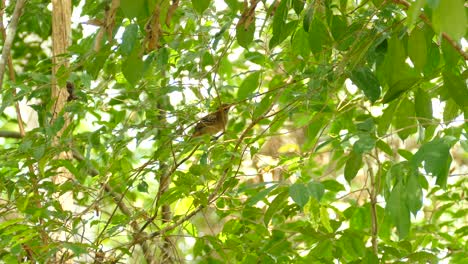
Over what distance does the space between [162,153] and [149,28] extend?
1.83 feet

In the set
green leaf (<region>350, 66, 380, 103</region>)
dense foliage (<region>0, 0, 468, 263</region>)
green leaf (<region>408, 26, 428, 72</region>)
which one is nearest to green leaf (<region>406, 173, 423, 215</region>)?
dense foliage (<region>0, 0, 468, 263</region>)

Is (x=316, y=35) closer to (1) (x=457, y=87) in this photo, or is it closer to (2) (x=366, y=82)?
(2) (x=366, y=82)

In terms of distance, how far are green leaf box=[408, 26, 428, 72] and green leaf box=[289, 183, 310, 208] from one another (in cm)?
31

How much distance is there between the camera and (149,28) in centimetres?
151

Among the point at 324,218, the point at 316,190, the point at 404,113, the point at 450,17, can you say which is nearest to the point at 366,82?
the point at 404,113

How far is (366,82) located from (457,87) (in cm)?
22

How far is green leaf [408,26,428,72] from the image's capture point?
1.42 meters

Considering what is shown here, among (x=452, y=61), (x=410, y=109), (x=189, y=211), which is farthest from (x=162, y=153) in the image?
(x=452, y=61)

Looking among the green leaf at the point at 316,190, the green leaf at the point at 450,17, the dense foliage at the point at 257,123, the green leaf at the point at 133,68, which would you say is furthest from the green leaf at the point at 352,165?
the green leaf at the point at 450,17

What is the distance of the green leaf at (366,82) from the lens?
1.62 m

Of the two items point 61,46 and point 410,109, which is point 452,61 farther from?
point 61,46

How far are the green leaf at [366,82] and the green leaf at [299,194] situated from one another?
32 centimetres

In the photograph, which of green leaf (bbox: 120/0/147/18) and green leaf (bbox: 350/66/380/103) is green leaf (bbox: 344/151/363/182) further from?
green leaf (bbox: 120/0/147/18)

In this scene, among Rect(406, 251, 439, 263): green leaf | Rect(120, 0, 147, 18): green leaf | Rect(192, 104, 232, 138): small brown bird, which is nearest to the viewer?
Rect(120, 0, 147, 18): green leaf
